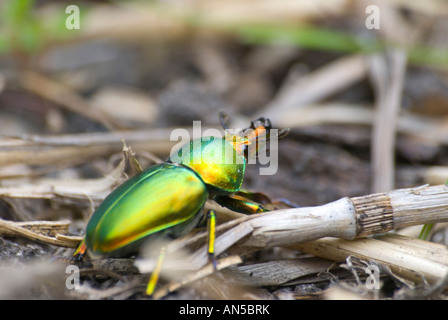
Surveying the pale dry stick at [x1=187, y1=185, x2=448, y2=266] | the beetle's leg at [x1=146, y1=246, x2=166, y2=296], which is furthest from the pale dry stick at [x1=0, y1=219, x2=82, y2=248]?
the pale dry stick at [x1=187, y1=185, x2=448, y2=266]

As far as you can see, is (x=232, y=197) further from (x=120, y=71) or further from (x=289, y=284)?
(x=120, y=71)

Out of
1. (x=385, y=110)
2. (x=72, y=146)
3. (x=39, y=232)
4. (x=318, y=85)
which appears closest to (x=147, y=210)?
(x=39, y=232)

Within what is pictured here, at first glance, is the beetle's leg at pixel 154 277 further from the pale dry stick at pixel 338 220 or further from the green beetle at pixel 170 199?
the pale dry stick at pixel 338 220

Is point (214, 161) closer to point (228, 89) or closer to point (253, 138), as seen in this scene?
point (253, 138)

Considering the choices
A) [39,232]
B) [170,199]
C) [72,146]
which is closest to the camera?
[170,199]

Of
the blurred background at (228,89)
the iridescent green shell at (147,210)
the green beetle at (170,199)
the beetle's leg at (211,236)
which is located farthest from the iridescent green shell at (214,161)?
the blurred background at (228,89)

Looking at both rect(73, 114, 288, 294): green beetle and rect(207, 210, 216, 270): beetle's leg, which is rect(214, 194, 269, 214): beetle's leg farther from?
rect(207, 210, 216, 270): beetle's leg
